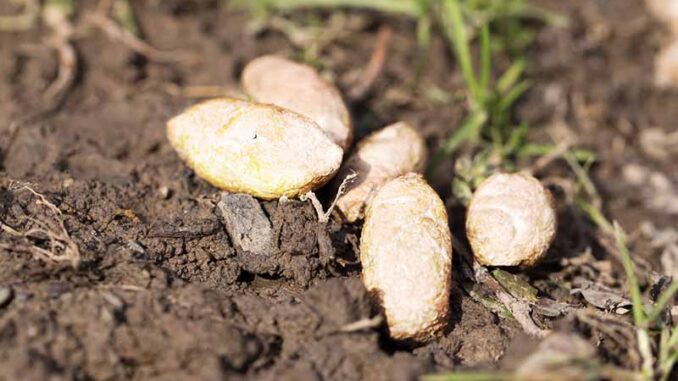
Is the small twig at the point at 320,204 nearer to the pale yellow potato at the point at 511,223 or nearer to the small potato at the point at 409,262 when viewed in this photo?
the small potato at the point at 409,262

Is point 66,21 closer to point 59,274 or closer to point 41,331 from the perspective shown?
point 59,274

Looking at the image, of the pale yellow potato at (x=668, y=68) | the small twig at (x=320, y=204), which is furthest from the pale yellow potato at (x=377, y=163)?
the pale yellow potato at (x=668, y=68)

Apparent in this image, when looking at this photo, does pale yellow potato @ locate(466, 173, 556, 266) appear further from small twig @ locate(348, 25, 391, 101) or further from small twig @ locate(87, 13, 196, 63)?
small twig @ locate(87, 13, 196, 63)

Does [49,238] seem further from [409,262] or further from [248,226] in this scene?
[409,262]

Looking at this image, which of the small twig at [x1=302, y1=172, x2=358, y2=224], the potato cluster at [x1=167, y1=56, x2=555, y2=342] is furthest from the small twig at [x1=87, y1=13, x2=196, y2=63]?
the small twig at [x1=302, y1=172, x2=358, y2=224]

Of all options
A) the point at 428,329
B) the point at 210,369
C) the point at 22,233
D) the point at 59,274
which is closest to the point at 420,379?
the point at 428,329

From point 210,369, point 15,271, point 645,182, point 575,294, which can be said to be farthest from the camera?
point 645,182

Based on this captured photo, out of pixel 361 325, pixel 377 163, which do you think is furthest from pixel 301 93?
pixel 361 325
